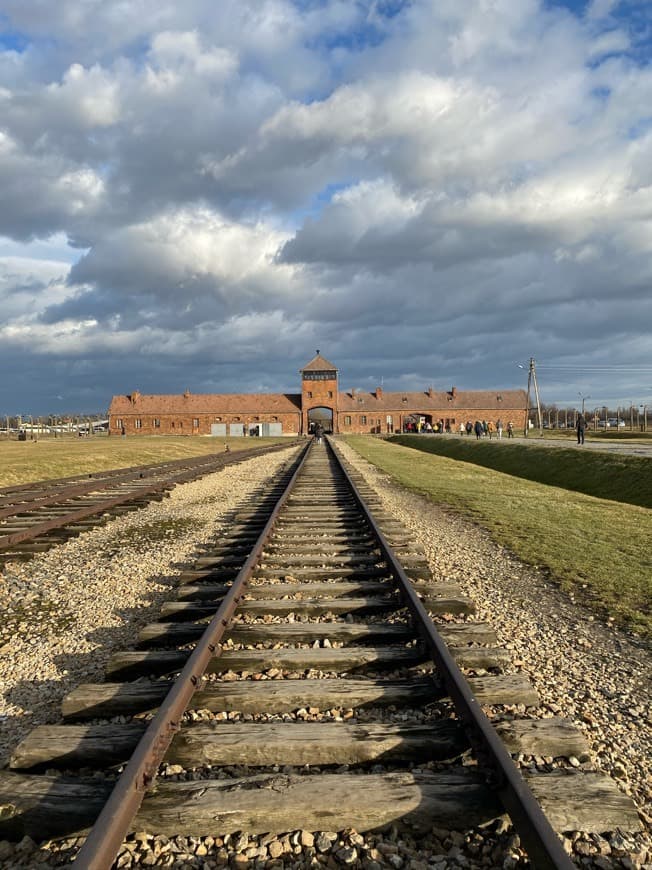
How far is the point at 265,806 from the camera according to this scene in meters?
2.41

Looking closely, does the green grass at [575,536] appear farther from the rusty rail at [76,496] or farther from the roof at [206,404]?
the roof at [206,404]

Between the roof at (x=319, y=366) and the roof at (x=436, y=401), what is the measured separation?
6.30 metres

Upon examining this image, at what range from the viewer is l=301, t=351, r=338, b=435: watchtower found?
293ft

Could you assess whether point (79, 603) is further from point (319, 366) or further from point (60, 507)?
point (319, 366)

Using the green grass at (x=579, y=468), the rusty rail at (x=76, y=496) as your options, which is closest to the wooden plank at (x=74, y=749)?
the rusty rail at (x=76, y=496)

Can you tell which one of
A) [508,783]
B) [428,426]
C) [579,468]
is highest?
[428,426]

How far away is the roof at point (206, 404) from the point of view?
90125 millimetres

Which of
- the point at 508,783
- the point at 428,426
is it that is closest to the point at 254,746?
the point at 508,783

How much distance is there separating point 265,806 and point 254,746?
0.44 metres

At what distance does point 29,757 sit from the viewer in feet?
9.23

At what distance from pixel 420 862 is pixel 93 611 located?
4.08 metres

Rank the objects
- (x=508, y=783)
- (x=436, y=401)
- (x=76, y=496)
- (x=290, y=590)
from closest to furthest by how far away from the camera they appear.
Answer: (x=508, y=783) → (x=290, y=590) → (x=76, y=496) → (x=436, y=401)

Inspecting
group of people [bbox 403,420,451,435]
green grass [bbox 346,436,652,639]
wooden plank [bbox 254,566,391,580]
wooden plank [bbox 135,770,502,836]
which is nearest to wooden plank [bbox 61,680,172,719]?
wooden plank [bbox 135,770,502,836]

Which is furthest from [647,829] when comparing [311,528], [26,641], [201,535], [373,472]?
[373,472]
